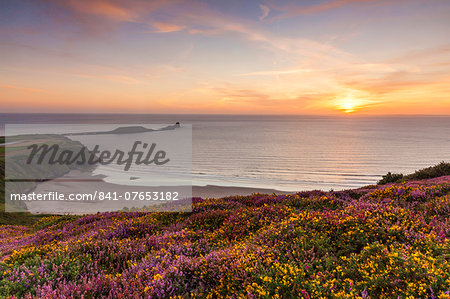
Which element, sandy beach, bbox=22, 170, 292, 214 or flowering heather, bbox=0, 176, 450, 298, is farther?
sandy beach, bbox=22, 170, 292, 214

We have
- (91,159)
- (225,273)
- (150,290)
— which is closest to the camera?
(150,290)

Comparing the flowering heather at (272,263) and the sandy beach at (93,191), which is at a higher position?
the flowering heather at (272,263)

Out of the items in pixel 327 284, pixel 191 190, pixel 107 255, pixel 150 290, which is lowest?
pixel 191 190

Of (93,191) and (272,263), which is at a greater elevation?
(272,263)

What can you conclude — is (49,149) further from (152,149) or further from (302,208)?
(302,208)

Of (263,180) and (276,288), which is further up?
(276,288)

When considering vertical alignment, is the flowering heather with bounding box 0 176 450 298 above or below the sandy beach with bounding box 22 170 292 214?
above

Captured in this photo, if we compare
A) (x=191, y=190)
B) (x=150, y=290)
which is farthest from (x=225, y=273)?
(x=191, y=190)

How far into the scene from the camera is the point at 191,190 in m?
43.8

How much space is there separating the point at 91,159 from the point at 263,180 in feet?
187

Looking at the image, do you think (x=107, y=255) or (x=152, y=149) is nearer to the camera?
(x=107, y=255)

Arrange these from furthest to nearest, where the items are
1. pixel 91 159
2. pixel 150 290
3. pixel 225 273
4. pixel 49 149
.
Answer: pixel 91 159 < pixel 49 149 < pixel 225 273 < pixel 150 290

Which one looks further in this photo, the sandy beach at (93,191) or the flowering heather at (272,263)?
the sandy beach at (93,191)

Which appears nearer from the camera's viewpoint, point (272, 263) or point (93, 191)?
point (272, 263)
